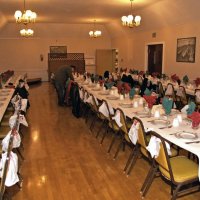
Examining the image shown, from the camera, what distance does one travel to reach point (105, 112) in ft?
17.9

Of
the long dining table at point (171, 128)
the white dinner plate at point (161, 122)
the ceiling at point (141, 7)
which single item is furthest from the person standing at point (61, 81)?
the white dinner plate at point (161, 122)

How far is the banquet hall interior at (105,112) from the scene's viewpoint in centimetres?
370

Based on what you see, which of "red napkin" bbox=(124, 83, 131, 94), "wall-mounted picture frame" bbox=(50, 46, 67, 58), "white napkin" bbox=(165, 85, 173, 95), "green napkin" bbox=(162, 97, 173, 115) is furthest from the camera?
"wall-mounted picture frame" bbox=(50, 46, 67, 58)

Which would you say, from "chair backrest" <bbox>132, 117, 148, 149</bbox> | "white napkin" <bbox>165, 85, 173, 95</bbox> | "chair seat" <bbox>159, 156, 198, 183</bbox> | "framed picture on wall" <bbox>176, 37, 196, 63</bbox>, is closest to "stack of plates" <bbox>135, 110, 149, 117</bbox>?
"chair backrest" <bbox>132, 117, 148, 149</bbox>

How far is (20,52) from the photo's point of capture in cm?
1797

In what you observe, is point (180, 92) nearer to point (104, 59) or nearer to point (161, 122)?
point (161, 122)

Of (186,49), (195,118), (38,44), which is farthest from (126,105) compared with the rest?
(38,44)

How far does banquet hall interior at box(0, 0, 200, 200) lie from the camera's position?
370 centimetres

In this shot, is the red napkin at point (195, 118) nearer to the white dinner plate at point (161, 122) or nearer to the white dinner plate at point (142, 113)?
the white dinner plate at point (161, 122)

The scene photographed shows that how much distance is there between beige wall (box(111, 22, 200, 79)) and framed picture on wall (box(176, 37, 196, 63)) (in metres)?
0.15

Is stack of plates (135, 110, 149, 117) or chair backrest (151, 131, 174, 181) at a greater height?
stack of plates (135, 110, 149, 117)

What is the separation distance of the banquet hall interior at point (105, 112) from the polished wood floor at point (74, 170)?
0.02m

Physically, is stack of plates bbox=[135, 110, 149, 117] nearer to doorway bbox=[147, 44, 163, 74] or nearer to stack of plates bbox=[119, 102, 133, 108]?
stack of plates bbox=[119, 102, 133, 108]

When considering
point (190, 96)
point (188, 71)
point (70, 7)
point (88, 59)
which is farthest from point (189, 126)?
point (88, 59)
